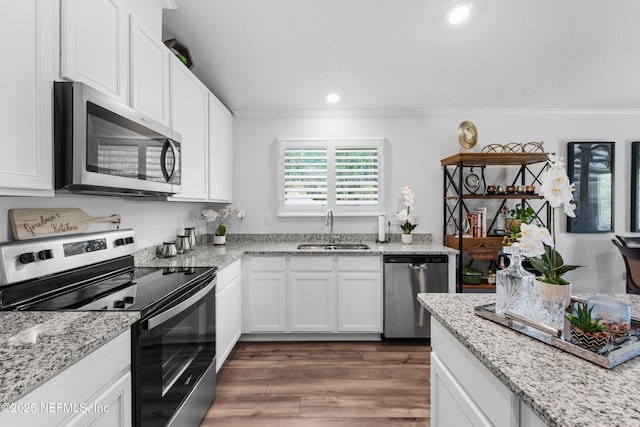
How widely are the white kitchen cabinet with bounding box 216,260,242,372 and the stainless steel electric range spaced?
10.5 inches

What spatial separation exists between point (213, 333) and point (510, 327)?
69.1 inches

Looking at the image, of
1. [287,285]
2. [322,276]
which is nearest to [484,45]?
[322,276]

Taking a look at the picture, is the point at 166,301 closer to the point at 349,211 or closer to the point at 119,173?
the point at 119,173

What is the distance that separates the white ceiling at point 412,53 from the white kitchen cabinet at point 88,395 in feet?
7.81

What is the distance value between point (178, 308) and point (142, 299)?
0.66 feet

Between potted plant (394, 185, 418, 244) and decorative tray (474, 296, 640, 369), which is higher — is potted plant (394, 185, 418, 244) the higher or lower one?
the higher one

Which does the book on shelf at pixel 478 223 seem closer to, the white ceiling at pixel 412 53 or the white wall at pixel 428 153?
the white wall at pixel 428 153

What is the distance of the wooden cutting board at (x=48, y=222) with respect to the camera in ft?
4.39

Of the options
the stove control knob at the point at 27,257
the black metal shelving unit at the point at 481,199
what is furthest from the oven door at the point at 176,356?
the black metal shelving unit at the point at 481,199

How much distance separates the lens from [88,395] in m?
0.92

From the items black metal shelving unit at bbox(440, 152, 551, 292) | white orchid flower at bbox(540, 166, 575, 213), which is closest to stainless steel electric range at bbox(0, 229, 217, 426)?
white orchid flower at bbox(540, 166, 575, 213)

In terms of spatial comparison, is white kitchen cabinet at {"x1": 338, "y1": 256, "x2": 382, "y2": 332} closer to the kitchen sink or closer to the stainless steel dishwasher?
the stainless steel dishwasher

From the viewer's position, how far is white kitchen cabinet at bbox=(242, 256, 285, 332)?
2.98m

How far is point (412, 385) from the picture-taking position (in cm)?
229
